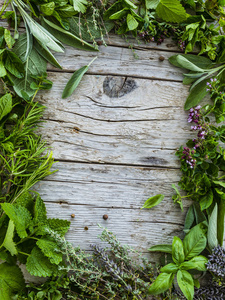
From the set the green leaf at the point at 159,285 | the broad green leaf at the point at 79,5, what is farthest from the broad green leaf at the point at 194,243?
the broad green leaf at the point at 79,5

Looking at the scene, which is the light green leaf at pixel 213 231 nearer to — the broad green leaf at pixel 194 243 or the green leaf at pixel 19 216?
the broad green leaf at pixel 194 243

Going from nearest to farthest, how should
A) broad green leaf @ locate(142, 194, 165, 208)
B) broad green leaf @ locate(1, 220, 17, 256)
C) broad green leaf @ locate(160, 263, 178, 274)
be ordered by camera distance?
broad green leaf @ locate(1, 220, 17, 256) → broad green leaf @ locate(160, 263, 178, 274) → broad green leaf @ locate(142, 194, 165, 208)

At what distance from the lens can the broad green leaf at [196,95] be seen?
3.88 ft

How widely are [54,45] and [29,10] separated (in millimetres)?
189

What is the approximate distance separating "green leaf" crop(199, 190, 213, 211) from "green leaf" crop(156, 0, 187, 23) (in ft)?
2.40

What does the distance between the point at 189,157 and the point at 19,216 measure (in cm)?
72

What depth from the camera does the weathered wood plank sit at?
117 cm

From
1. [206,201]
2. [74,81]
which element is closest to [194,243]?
[206,201]

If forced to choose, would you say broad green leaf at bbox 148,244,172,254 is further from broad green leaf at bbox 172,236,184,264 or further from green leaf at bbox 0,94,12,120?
green leaf at bbox 0,94,12,120

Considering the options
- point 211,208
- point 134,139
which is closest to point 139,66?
point 134,139

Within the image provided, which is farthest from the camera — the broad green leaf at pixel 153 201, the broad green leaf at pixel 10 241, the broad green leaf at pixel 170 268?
the broad green leaf at pixel 153 201

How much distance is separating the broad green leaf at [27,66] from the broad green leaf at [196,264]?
3.03ft

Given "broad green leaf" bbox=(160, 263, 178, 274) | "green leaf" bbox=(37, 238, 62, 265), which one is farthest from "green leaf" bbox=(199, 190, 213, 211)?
"green leaf" bbox=(37, 238, 62, 265)

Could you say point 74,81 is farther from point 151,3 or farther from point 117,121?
point 151,3
